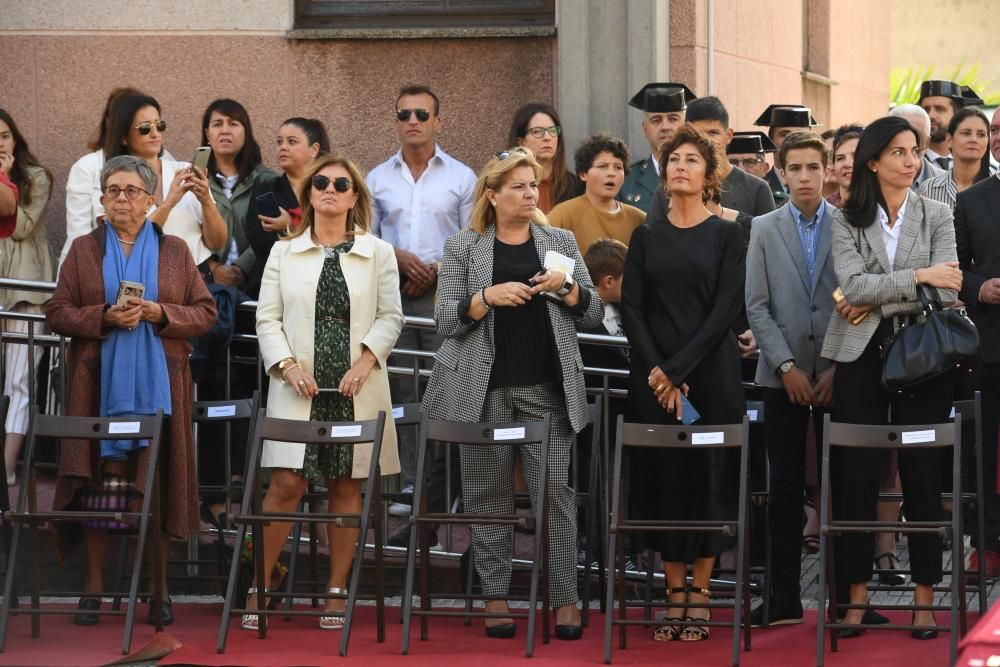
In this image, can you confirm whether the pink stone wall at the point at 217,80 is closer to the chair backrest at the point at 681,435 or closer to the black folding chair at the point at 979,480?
the chair backrest at the point at 681,435

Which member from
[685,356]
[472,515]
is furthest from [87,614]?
[685,356]

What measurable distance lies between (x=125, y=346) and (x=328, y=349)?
0.93 metres

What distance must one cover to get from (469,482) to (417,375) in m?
1.13

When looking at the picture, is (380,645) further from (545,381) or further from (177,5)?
(177,5)

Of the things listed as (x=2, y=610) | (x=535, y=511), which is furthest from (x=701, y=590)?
(x=2, y=610)

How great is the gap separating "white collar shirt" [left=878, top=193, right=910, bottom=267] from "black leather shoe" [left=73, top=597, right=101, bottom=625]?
3895 mm

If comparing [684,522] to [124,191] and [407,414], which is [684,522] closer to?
[407,414]

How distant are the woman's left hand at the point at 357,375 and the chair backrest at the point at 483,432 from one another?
1.39 feet

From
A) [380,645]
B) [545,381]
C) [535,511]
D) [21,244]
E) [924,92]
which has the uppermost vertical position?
[924,92]

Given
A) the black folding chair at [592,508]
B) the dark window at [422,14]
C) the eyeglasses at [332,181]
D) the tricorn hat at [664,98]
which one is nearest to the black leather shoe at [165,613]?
the black folding chair at [592,508]

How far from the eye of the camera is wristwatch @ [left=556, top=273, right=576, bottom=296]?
26.4 feet

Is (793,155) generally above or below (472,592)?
above

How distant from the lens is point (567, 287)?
8.06 meters

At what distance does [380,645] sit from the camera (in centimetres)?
792
